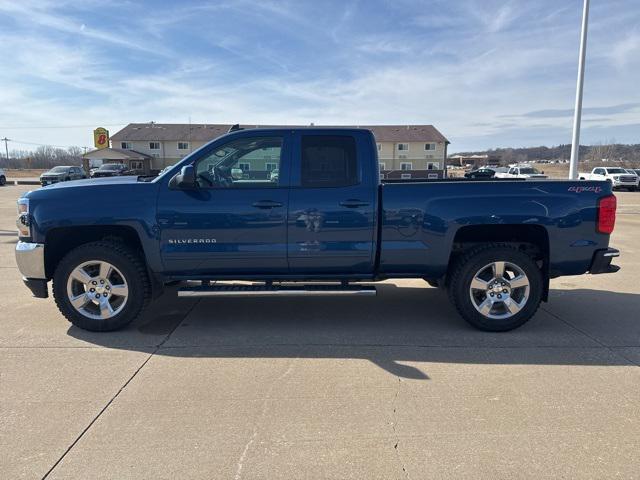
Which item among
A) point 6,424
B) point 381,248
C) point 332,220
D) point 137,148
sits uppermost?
point 137,148

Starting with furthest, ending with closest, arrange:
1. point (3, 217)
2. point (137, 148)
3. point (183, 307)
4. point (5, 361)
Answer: point (137, 148) → point (3, 217) → point (183, 307) → point (5, 361)

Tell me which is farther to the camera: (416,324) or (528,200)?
(416,324)

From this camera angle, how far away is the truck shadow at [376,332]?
13.7 feet

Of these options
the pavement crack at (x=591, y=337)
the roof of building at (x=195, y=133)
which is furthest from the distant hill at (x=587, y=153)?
the pavement crack at (x=591, y=337)

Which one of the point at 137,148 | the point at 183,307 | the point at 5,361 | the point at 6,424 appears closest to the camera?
the point at 6,424

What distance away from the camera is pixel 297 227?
4.59m

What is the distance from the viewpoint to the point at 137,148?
6053 cm

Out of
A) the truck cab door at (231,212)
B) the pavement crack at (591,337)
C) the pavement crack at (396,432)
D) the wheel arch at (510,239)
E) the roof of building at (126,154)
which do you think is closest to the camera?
the pavement crack at (396,432)

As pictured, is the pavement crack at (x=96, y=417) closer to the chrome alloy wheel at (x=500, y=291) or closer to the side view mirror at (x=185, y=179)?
the side view mirror at (x=185, y=179)

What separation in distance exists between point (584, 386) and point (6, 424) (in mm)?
4123

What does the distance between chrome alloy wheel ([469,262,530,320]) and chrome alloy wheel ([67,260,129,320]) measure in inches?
140

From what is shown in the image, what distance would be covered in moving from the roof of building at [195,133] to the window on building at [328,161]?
2179 inches

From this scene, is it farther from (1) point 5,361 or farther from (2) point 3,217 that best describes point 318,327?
(2) point 3,217

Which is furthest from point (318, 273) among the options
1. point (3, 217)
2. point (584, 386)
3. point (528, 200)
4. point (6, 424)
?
point (3, 217)
